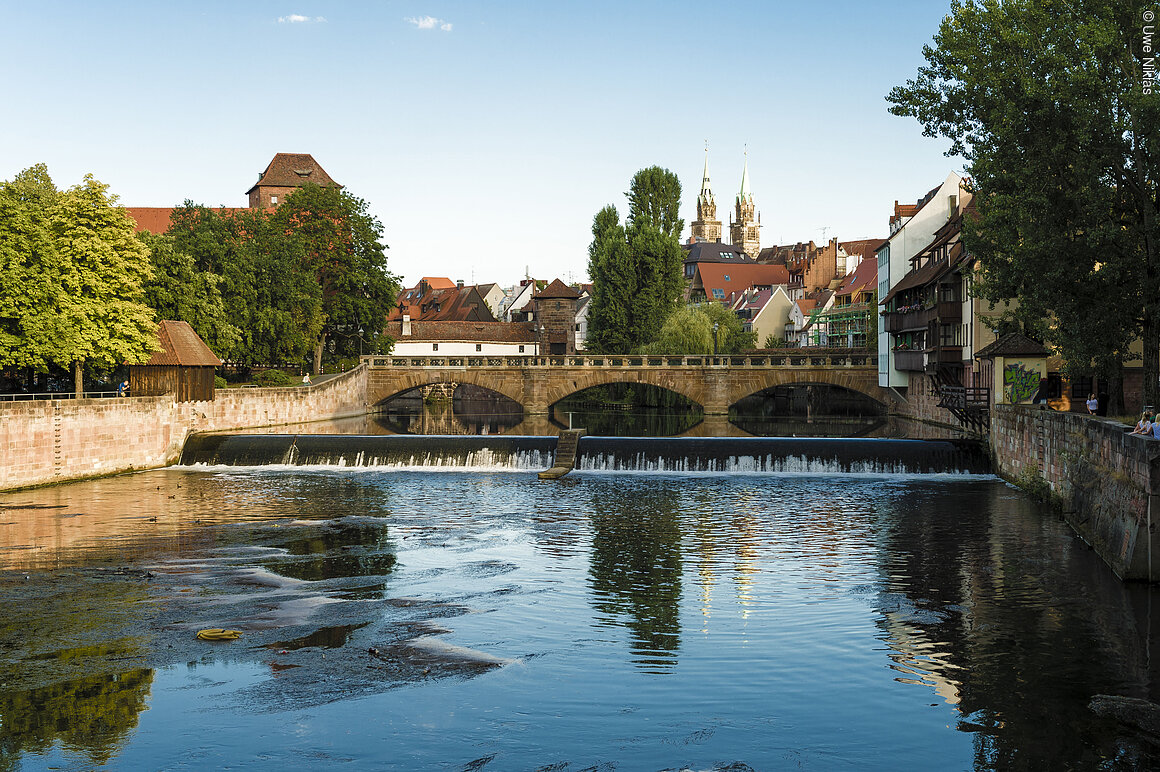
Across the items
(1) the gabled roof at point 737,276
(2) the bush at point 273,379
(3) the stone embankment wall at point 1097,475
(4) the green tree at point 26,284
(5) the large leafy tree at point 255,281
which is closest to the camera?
(3) the stone embankment wall at point 1097,475

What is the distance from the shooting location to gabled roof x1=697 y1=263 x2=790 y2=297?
570ft

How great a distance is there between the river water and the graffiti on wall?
1023cm

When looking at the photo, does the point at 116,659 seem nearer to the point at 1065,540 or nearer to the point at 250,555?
the point at 250,555

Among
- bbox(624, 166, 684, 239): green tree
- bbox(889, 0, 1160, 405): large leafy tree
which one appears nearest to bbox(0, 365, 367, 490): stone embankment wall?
bbox(889, 0, 1160, 405): large leafy tree

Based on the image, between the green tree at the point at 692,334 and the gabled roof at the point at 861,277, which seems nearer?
the green tree at the point at 692,334

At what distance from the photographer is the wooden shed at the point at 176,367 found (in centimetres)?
5141

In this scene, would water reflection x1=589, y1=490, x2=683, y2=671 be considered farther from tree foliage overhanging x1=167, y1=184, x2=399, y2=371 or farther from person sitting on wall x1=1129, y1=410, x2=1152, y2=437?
tree foliage overhanging x1=167, y1=184, x2=399, y2=371

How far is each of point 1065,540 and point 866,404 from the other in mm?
75233

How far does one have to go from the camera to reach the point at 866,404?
103m

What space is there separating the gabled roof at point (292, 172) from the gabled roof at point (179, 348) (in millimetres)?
76865

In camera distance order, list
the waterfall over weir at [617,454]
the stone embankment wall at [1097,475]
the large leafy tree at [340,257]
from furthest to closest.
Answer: the large leafy tree at [340,257], the waterfall over weir at [617,454], the stone embankment wall at [1097,475]

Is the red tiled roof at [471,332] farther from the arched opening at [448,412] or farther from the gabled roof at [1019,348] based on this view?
the gabled roof at [1019,348]

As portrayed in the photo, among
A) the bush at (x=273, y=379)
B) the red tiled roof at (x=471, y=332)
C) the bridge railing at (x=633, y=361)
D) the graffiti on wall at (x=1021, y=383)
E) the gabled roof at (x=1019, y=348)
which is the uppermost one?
the red tiled roof at (x=471, y=332)

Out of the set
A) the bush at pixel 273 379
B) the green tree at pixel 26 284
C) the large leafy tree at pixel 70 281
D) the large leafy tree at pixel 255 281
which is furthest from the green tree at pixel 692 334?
the green tree at pixel 26 284
